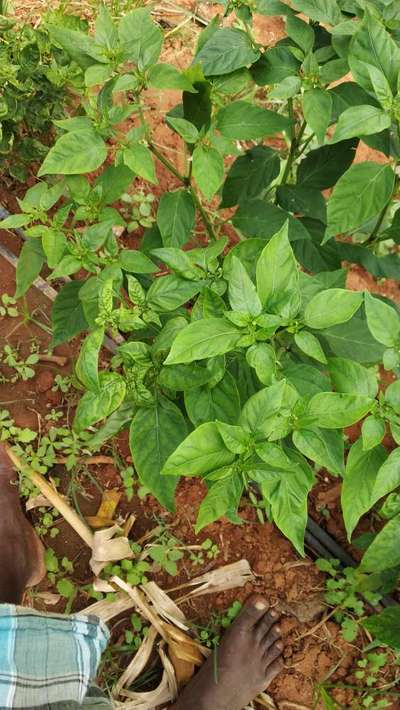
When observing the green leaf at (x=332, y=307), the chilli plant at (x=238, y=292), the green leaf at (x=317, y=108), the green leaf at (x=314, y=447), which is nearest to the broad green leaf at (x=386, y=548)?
the chilli plant at (x=238, y=292)

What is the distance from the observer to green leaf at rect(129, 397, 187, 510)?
4.93 feet

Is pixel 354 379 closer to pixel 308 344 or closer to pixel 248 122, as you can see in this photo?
pixel 308 344

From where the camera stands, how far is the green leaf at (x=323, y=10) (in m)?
1.53

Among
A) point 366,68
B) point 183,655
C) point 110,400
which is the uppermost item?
point 366,68

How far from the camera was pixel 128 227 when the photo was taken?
8.65 feet

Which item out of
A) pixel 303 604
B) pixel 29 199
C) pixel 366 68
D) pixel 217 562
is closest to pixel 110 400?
pixel 29 199

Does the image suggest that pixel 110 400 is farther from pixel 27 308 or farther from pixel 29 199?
pixel 27 308

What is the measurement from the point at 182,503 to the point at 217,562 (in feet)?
0.80

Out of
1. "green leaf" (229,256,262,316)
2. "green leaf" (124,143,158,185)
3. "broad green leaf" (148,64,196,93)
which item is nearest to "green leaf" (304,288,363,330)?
"green leaf" (229,256,262,316)

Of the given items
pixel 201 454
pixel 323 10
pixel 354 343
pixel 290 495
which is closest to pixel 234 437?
pixel 201 454

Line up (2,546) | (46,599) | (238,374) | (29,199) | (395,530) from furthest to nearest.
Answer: (46,599)
(2,546)
(29,199)
(238,374)
(395,530)

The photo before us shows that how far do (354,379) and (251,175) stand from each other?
0.84 meters

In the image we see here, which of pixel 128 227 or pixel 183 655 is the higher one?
pixel 128 227

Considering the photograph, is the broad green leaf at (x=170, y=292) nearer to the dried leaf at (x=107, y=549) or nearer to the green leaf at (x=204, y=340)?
the green leaf at (x=204, y=340)
